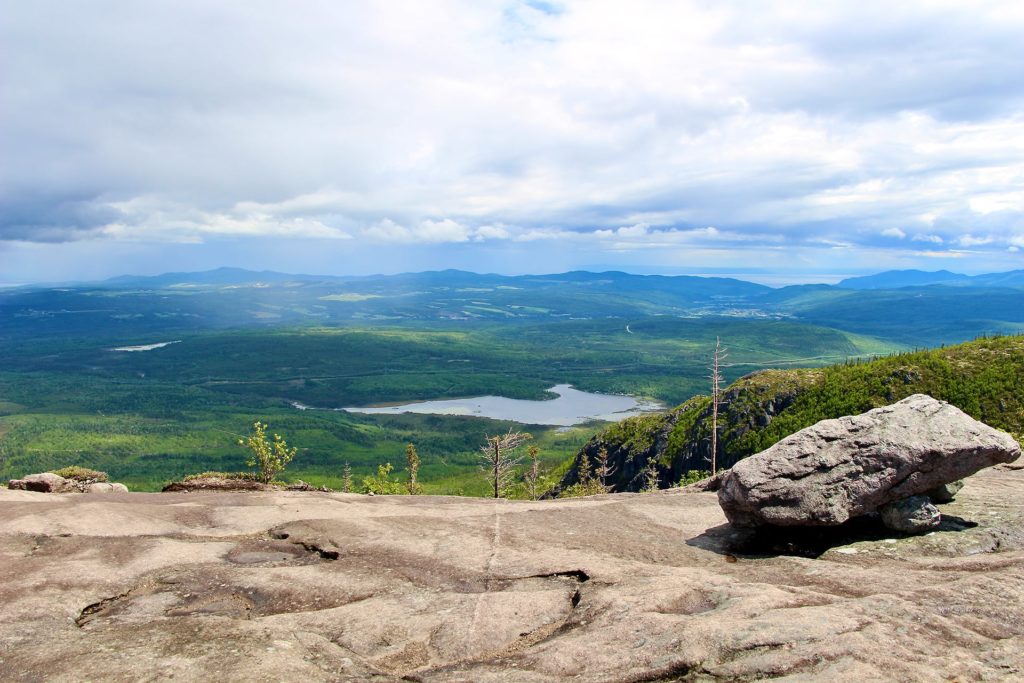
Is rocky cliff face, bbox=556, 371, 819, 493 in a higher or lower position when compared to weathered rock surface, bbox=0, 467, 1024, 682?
lower

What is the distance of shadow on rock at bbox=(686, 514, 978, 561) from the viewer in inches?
750

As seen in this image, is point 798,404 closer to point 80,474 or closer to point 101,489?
point 101,489

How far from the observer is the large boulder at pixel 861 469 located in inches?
744

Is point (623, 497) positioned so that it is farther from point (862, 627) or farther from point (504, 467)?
point (504, 467)

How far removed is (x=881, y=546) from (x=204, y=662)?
18574mm

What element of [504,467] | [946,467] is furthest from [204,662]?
[504,467]

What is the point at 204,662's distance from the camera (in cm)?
1268

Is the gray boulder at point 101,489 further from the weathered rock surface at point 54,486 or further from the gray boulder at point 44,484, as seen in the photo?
the gray boulder at point 44,484

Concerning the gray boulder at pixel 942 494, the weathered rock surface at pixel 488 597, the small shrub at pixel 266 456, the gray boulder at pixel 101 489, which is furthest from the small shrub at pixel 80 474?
the gray boulder at pixel 942 494

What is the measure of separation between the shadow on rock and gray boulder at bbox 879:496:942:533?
0.28m

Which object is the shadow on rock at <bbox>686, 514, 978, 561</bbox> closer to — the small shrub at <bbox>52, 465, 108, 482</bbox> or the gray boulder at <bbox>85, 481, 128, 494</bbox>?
the gray boulder at <bbox>85, 481, 128, 494</bbox>

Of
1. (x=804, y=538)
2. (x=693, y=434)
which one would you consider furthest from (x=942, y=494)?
(x=693, y=434)

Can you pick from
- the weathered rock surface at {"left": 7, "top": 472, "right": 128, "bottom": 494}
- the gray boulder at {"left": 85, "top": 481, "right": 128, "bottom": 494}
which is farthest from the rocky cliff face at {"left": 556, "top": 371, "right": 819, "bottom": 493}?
the weathered rock surface at {"left": 7, "top": 472, "right": 128, "bottom": 494}

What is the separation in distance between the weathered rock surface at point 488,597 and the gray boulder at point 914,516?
15.8 inches
